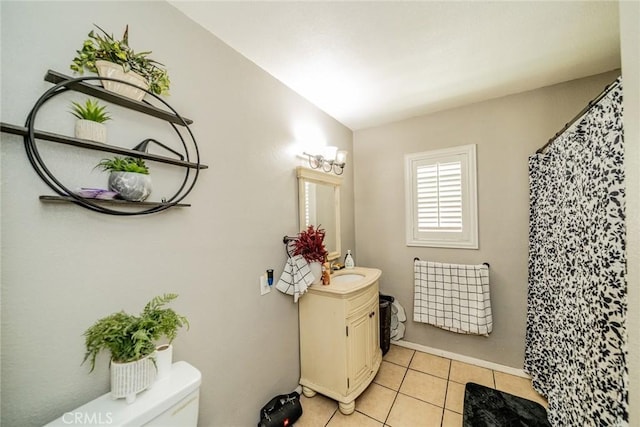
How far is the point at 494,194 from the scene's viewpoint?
2184 millimetres

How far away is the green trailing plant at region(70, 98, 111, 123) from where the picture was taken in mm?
844

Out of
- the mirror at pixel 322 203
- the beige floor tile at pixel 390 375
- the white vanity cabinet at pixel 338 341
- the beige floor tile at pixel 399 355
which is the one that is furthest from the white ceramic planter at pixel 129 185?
the beige floor tile at pixel 399 355

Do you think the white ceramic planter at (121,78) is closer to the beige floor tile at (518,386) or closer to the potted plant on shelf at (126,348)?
the potted plant on shelf at (126,348)

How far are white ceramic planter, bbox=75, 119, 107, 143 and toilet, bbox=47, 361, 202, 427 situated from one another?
0.95 m

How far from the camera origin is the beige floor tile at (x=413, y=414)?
162 cm

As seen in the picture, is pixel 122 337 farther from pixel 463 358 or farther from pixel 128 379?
pixel 463 358

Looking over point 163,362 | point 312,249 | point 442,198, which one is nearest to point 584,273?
point 442,198

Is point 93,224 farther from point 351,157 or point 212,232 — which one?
point 351,157

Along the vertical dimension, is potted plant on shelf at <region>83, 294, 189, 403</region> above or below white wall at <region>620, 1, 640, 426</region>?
below

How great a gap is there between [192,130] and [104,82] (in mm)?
383

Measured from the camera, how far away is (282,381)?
1763 millimetres

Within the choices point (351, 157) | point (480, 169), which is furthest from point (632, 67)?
point (351, 157)

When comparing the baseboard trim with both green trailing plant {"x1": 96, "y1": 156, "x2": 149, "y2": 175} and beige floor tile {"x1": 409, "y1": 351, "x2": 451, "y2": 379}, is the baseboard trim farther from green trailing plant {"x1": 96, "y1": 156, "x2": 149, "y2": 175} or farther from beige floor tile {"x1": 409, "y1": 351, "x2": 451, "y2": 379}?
green trailing plant {"x1": 96, "y1": 156, "x2": 149, "y2": 175}

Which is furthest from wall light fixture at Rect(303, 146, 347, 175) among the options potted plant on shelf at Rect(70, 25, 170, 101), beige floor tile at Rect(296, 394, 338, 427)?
beige floor tile at Rect(296, 394, 338, 427)
